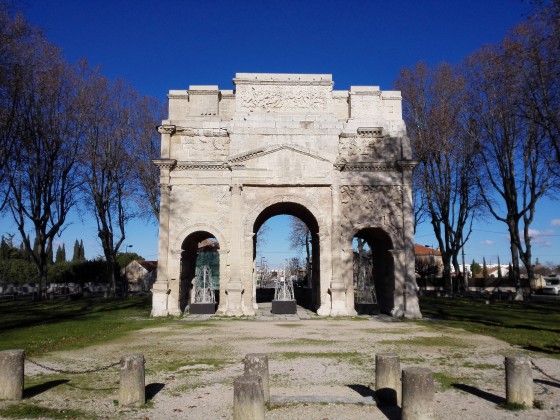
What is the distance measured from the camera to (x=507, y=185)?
31.2 meters

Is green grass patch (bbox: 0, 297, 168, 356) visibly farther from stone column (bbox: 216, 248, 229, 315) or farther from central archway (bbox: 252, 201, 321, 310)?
central archway (bbox: 252, 201, 321, 310)

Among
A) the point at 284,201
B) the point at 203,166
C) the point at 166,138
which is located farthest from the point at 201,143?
the point at 284,201

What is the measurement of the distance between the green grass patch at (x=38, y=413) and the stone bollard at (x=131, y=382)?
61 centimetres

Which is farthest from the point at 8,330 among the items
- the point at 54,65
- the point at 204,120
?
the point at 54,65

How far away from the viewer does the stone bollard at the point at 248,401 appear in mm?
6137

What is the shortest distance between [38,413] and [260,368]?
3.58 meters

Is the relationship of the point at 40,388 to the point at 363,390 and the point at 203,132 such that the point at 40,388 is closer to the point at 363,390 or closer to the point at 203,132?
Result: the point at 363,390

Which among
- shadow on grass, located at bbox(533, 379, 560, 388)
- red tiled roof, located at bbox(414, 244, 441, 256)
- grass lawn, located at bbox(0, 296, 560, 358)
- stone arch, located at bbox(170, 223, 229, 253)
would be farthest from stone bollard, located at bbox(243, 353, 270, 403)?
red tiled roof, located at bbox(414, 244, 441, 256)

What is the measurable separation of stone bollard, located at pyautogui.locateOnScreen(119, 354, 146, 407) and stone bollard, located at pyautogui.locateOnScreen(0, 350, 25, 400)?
1.87m

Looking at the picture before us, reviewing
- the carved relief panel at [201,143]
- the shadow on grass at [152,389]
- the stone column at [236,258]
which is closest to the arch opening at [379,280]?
the stone column at [236,258]

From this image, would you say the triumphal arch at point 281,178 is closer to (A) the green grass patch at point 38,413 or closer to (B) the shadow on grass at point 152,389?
(B) the shadow on grass at point 152,389

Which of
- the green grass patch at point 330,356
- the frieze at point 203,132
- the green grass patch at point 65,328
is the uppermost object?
the frieze at point 203,132

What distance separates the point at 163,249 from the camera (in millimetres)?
23766

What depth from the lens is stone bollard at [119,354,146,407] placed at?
7.65 m
